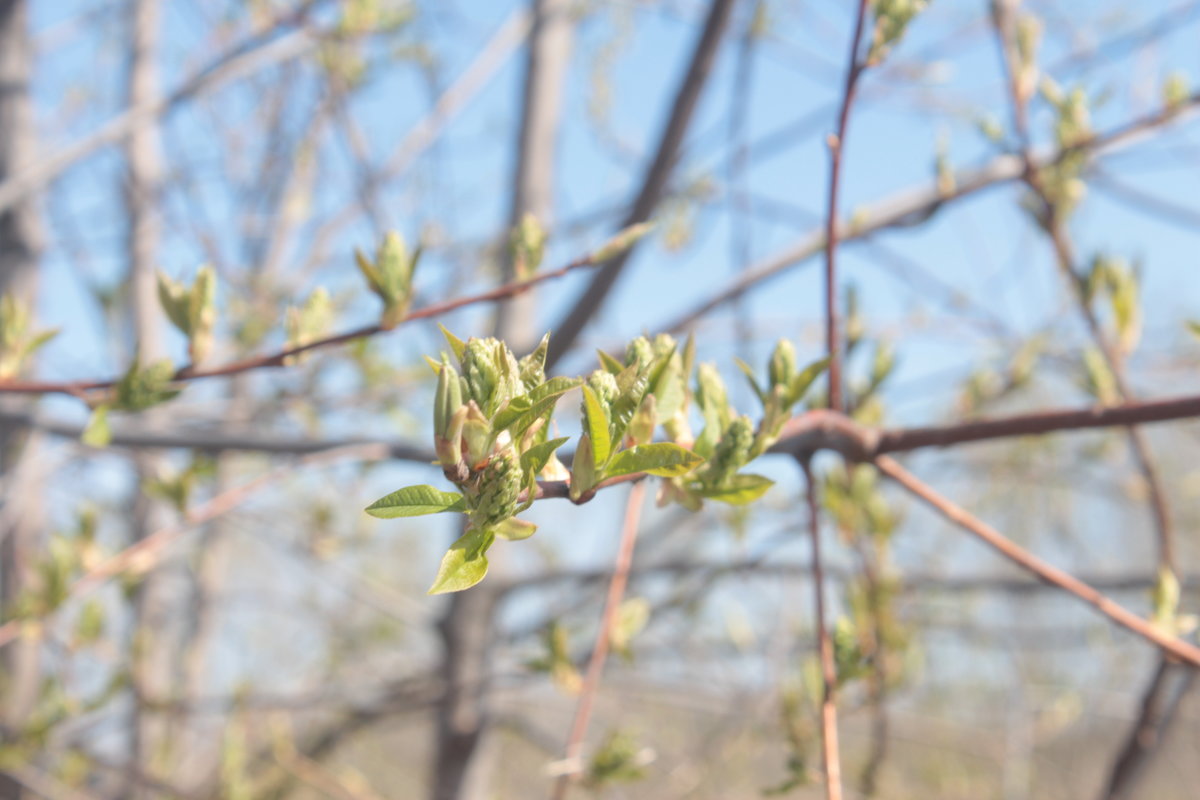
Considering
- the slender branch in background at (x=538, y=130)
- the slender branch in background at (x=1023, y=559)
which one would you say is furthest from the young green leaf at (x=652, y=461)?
the slender branch in background at (x=538, y=130)

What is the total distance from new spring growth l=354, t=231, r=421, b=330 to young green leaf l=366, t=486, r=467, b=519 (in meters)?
0.36

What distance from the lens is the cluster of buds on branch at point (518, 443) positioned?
0.34 m

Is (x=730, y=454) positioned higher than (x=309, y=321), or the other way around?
(x=309, y=321)

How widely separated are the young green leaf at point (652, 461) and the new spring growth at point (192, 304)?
499 mm

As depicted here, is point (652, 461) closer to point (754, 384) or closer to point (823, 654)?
point (754, 384)

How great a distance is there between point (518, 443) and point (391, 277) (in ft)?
1.17

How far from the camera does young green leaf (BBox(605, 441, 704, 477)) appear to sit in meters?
0.37

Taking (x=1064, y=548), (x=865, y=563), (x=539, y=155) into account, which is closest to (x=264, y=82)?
(x=539, y=155)

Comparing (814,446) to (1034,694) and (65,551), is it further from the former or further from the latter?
(1034,694)

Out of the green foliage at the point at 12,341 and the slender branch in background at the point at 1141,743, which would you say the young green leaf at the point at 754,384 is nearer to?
the green foliage at the point at 12,341

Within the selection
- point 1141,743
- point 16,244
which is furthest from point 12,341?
point 16,244

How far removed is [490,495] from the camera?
0.35 m

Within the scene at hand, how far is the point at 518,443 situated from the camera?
0.38 meters

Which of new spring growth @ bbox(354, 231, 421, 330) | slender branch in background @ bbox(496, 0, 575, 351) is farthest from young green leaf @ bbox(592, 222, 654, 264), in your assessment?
slender branch in background @ bbox(496, 0, 575, 351)
